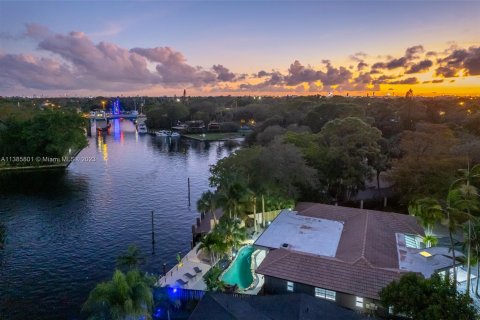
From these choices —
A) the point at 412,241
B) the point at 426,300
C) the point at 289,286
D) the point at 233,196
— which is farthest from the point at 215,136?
the point at 426,300

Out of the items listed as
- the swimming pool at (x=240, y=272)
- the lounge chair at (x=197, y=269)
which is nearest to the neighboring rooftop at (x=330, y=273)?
the swimming pool at (x=240, y=272)

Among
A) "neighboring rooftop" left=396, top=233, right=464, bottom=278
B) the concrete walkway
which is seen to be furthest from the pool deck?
"neighboring rooftop" left=396, top=233, right=464, bottom=278

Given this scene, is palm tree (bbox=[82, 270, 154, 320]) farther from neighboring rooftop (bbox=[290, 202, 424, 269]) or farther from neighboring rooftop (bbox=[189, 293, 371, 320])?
neighboring rooftop (bbox=[290, 202, 424, 269])

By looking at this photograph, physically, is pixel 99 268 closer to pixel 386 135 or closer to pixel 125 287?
pixel 125 287

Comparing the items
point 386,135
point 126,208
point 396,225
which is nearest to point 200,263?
point 396,225

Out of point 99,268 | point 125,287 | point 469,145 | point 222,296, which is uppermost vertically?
point 469,145
